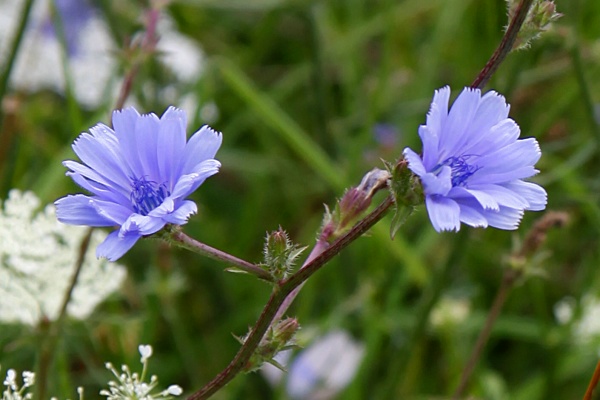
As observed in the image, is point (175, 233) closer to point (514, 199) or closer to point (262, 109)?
point (514, 199)

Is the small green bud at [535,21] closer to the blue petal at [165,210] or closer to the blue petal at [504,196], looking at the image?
the blue petal at [504,196]

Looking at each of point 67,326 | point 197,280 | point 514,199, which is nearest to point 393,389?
point 67,326

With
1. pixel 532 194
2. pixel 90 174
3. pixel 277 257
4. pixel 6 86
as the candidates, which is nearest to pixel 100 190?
pixel 90 174

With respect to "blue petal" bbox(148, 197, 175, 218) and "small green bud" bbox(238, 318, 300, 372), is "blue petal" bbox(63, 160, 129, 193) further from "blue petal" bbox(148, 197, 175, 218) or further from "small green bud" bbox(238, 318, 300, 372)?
"small green bud" bbox(238, 318, 300, 372)

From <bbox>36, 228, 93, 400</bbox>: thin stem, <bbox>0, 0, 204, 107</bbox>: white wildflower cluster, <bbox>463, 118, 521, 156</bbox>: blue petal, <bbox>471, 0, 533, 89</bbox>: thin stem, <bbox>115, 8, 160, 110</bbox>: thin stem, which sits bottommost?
<bbox>36, 228, 93, 400</bbox>: thin stem

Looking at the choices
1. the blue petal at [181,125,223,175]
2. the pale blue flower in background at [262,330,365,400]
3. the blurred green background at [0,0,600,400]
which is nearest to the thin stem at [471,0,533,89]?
the blue petal at [181,125,223,175]
